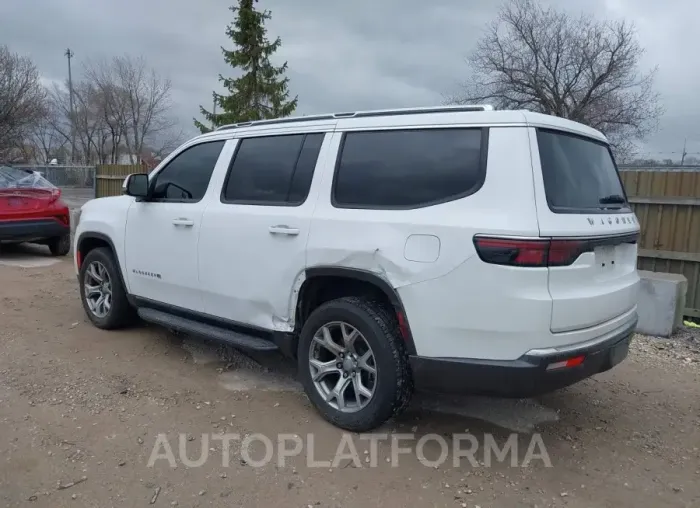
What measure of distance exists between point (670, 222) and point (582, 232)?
14.9ft

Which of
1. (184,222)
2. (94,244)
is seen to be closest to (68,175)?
(94,244)

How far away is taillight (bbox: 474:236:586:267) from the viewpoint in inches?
110

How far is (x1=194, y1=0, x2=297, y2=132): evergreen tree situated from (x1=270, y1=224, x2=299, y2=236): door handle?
14.5 m

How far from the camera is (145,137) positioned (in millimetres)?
45875

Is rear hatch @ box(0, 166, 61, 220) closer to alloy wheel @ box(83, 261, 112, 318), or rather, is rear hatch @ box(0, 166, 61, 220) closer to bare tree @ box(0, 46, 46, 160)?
alloy wheel @ box(83, 261, 112, 318)

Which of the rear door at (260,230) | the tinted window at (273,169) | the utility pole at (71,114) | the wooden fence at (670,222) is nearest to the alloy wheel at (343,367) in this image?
the rear door at (260,230)

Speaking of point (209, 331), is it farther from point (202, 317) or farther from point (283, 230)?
point (283, 230)

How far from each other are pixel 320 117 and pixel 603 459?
2.84 metres

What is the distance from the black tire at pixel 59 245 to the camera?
977 cm

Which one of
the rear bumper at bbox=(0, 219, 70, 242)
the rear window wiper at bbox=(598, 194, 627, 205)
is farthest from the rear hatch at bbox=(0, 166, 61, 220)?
the rear window wiper at bbox=(598, 194, 627, 205)

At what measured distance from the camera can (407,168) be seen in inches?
131

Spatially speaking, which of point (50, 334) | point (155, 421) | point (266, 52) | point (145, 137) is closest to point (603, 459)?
point (155, 421)

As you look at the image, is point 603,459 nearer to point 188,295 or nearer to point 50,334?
point 188,295

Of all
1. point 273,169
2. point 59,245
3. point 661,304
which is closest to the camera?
point 273,169
